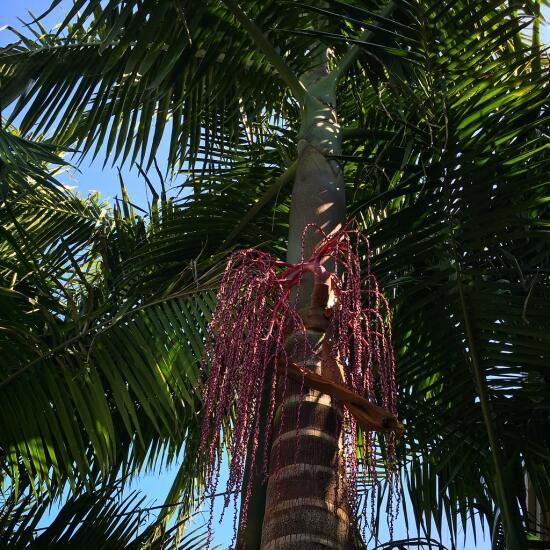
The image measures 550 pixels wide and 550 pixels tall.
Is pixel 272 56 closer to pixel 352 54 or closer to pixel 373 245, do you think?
pixel 352 54

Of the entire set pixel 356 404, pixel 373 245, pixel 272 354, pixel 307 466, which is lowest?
pixel 307 466

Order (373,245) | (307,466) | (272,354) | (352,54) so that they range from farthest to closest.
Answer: (352,54), (373,245), (272,354), (307,466)

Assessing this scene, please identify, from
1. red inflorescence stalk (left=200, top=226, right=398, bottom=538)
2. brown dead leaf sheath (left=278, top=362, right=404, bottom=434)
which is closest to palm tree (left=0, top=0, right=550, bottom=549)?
red inflorescence stalk (left=200, top=226, right=398, bottom=538)

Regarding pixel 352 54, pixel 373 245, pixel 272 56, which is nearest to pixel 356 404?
pixel 373 245

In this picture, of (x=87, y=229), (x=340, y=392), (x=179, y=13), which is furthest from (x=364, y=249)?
(x=87, y=229)

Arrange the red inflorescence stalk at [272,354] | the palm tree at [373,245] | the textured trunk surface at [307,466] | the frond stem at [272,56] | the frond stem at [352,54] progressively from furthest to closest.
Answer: the frond stem at [352,54] → the frond stem at [272,56] → the palm tree at [373,245] → the red inflorescence stalk at [272,354] → the textured trunk surface at [307,466]

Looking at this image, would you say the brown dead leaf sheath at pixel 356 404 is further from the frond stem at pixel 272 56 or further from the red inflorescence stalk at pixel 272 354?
the frond stem at pixel 272 56

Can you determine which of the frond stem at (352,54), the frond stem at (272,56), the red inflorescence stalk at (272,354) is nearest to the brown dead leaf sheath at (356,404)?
the red inflorescence stalk at (272,354)

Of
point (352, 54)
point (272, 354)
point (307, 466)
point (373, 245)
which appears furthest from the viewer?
point (352, 54)

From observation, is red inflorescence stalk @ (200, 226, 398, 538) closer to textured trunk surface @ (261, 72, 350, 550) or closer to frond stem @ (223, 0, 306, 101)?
textured trunk surface @ (261, 72, 350, 550)

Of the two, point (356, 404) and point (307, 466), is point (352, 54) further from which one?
point (307, 466)

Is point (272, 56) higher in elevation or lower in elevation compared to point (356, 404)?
higher

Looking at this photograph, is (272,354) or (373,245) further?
(373,245)

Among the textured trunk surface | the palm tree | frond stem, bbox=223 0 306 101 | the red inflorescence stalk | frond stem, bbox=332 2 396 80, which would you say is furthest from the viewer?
frond stem, bbox=332 2 396 80
